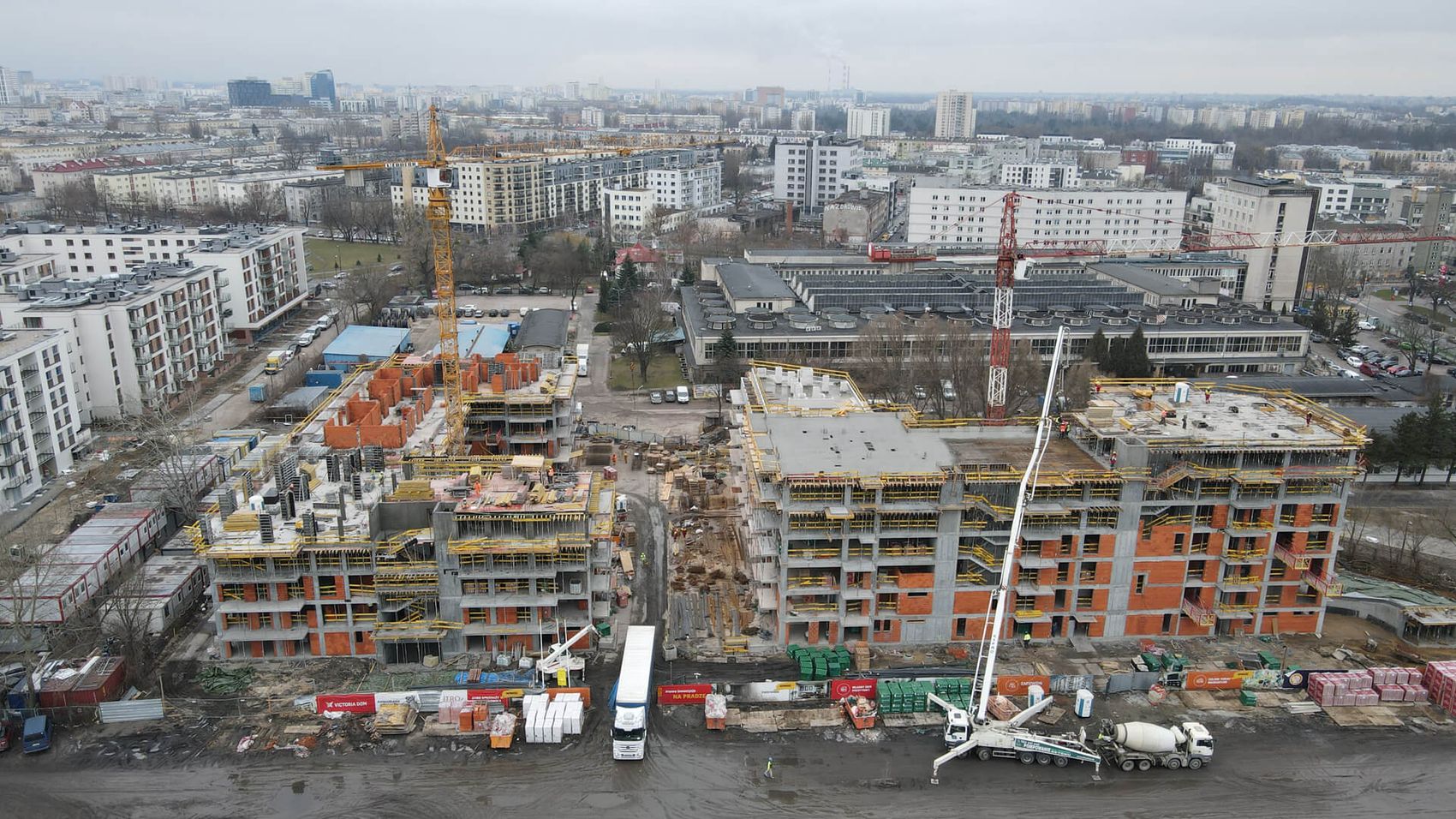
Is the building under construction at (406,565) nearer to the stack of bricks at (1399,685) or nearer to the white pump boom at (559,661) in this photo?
the white pump boom at (559,661)

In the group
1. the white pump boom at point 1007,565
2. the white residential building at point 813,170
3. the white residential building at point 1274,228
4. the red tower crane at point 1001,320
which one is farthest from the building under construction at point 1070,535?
the white residential building at point 813,170

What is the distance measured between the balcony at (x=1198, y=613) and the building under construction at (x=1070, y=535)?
0.06m

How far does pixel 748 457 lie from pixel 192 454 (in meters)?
24.4

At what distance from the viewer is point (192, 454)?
1613 inches

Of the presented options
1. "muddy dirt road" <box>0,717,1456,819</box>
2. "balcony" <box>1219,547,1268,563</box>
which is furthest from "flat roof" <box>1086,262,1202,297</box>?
"muddy dirt road" <box>0,717,1456,819</box>

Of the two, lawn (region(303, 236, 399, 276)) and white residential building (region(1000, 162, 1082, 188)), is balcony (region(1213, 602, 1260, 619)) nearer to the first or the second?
lawn (region(303, 236, 399, 276))

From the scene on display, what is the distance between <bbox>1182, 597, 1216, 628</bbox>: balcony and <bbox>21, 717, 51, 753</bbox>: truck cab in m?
35.2

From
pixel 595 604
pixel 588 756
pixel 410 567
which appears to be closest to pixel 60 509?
pixel 410 567

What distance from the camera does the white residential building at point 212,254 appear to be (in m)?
67.9

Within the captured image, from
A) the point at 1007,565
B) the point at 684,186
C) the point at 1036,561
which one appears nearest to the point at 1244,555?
the point at 1036,561

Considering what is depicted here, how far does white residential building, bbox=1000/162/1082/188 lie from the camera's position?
122m

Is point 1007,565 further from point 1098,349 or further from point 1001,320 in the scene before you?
point 1098,349

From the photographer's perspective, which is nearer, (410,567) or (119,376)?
(410,567)

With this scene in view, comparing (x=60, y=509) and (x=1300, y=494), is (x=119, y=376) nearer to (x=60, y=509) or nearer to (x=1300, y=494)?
(x=60, y=509)
